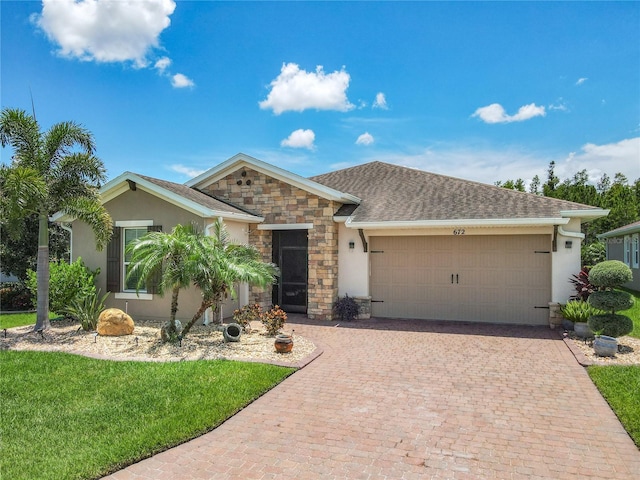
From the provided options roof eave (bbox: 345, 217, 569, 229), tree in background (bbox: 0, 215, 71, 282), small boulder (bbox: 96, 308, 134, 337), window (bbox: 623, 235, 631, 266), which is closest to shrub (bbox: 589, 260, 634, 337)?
roof eave (bbox: 345, 217, 569, 229)

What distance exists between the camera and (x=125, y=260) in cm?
1231

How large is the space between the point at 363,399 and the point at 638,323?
9932mm

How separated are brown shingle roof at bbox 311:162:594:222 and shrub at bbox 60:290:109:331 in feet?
24.9

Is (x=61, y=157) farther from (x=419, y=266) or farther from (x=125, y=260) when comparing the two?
(x=419, y=266)

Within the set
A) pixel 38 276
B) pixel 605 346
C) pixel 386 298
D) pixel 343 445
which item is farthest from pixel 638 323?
pixel 38 276

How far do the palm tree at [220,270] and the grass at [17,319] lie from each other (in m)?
6.08

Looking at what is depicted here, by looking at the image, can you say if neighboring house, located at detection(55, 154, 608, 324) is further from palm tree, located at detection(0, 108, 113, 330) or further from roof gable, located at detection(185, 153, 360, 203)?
palm tree, located at detection(0, 108, 113, 330)

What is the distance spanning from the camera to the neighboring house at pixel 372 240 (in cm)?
1168

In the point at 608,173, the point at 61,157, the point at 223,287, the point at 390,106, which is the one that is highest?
the point at 608,173

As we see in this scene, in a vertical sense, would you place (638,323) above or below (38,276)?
below

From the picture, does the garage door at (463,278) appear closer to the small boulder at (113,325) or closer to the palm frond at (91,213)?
the small boulder at (113,325)

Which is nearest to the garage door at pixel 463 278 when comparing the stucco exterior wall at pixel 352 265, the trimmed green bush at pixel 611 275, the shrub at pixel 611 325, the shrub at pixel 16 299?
the stucco exterior wall at pixel 352 265

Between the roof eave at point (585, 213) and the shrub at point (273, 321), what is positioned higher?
the roof eave at point (585, 213)

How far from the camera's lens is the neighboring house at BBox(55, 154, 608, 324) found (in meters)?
11.7
